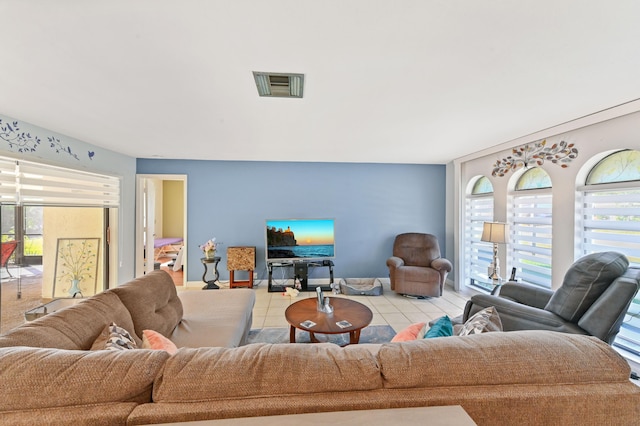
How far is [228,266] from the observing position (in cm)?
416

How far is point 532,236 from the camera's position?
10.2 ft

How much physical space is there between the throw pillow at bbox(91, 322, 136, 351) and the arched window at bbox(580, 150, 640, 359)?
3.77 meters

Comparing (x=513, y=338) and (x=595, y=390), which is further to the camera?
(x=513, y=338)

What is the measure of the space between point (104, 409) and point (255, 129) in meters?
2.55

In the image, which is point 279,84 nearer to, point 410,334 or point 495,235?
point 410,334

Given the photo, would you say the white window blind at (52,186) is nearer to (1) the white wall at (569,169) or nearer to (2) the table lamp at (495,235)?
(2) the table lamp at (495,235)

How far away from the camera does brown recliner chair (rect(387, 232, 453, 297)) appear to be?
3838 millimetres

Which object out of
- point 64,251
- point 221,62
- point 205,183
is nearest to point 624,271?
point 221,62

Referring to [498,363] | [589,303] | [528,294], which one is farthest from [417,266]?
[498,363]

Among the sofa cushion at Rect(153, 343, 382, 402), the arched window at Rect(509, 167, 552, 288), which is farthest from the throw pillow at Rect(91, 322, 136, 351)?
the arched window at Rect(509, 167, 552, 288)

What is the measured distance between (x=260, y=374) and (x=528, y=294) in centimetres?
262

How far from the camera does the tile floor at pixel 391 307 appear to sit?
3.13 meters

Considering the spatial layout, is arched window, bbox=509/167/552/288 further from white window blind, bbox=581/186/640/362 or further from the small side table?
the small side table

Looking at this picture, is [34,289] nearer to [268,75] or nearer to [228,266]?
[228,266]
